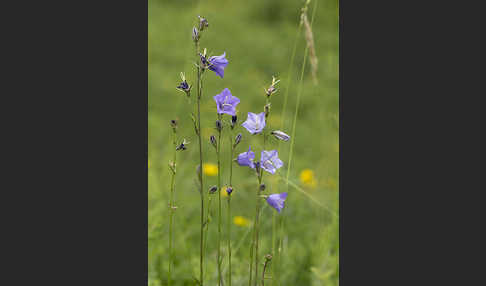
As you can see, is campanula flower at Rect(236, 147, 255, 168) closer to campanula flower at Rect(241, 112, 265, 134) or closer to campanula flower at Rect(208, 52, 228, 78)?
campanula flower at Rect(241, 112, 265, 134)

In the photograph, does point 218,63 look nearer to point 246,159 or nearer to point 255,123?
point 255,123

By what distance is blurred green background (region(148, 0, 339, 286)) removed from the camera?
297cm

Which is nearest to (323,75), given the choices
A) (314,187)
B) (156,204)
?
(314,187)

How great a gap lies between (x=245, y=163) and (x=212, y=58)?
419 mm

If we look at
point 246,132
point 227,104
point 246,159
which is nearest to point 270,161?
point 246,159

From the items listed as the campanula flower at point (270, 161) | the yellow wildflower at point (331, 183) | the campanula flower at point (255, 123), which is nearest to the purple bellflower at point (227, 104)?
the campanula flower at point (255, 123)

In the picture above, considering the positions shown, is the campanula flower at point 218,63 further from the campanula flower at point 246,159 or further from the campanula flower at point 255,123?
the campanula flower at point 246,159

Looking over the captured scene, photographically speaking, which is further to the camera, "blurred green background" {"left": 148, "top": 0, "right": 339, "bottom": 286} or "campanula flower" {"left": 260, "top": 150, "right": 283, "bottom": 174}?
"blurred green background" {"left": 148, "top": 0, "right": 339, "bottom": 286}

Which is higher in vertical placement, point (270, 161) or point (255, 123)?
point (255, 123)

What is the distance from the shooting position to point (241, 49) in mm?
6680

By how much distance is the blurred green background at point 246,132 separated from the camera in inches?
117

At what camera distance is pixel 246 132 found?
4.56m

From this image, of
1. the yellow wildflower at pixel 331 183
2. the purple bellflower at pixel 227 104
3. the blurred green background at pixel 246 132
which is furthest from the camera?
the yellow wildflower at pixel 331 183

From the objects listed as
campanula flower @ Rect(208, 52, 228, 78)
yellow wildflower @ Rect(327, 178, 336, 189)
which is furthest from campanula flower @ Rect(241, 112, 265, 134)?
yellow wildflower @ Rect(327, 178, 336, 189)
